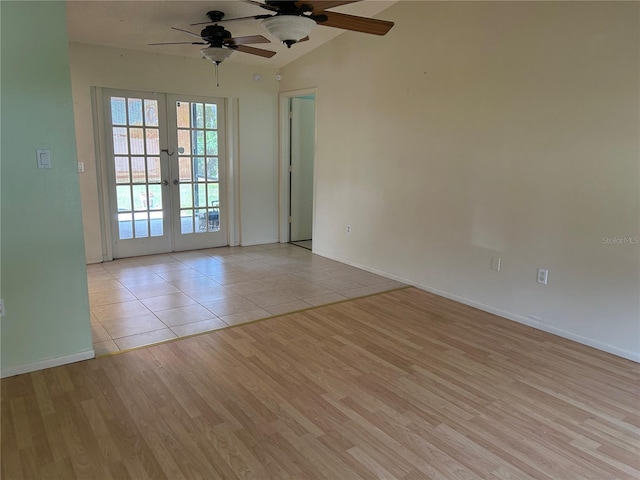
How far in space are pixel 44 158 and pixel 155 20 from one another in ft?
7.80

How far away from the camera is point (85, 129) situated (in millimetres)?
4996

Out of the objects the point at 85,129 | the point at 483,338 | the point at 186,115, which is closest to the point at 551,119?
the point at 483,338

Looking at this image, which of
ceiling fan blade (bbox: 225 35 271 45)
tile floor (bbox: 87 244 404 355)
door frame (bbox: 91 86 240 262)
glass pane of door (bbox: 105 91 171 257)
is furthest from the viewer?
glass pane of door (bbox: 105 91 171 257)

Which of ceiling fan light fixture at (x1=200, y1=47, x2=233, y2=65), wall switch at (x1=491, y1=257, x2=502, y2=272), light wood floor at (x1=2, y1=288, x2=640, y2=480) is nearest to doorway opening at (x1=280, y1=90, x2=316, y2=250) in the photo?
ceiling fan light fixture at (x1=200, y1=47, x2=233, y2=65)

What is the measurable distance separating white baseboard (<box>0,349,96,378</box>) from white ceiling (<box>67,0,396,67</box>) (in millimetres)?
2995

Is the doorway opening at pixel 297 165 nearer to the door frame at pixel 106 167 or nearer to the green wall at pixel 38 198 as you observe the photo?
the door frame at pixel 106 167

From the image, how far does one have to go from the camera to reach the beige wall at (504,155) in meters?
2.99

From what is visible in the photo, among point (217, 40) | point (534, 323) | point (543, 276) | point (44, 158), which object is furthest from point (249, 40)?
point (534, 323)

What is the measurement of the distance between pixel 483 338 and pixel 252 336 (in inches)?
68.6

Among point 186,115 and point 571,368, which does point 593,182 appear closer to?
point 571,368

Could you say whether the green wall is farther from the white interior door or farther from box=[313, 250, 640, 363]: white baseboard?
the white interior door

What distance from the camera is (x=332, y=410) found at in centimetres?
237

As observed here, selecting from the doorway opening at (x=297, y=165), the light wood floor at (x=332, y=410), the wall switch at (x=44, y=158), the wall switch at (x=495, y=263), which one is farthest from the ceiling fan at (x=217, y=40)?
the wall switch at (x=495, y=263)

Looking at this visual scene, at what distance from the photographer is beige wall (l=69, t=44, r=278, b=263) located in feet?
16.2
